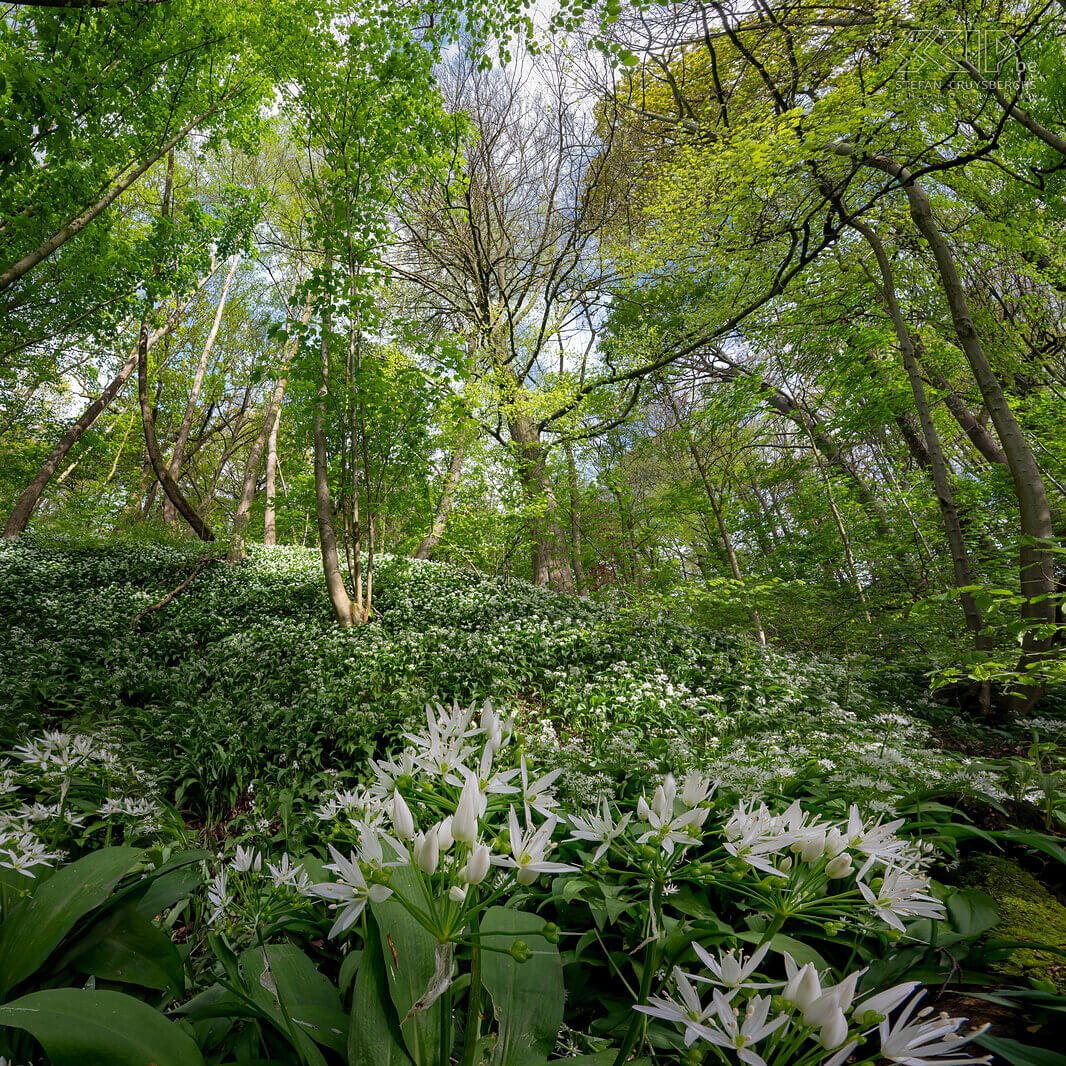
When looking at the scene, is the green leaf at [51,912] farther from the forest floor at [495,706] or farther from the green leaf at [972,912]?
the green leaf at [972,912]

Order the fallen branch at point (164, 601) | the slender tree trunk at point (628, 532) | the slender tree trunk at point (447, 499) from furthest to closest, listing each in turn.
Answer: the slender tree trunk at point (447, 499) → the slender tree trunk at point (628, 532) → the fallen branch at point (164, 601)

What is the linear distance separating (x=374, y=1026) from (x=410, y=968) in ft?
0.29

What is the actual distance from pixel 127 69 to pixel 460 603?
669 centimetres

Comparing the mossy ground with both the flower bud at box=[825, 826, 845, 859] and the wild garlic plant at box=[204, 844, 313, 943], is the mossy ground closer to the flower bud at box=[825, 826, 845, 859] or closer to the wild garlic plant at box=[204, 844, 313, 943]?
the flower bud at box=[825, 826, 845, 859]

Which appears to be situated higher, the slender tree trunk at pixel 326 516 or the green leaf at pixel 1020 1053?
the slender tree trunk at pixel 326 516

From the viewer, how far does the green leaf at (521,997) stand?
2.52 feet

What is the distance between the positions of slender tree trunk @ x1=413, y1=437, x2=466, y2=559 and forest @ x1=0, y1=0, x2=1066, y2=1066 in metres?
0.16

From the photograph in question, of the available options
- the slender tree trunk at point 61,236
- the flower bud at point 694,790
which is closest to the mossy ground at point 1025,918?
the flower bud at point 694,790

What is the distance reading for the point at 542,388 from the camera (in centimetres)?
963

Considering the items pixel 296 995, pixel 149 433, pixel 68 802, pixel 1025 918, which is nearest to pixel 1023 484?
pixel 1025 918

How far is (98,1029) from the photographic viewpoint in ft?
2.46

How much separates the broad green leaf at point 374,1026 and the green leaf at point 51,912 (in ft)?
2.53

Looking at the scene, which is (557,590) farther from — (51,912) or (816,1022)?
(816,1022)

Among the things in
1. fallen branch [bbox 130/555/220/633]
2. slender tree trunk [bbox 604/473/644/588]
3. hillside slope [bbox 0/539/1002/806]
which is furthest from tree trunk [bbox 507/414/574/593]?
fallen branch [bbox 130/555/220/633]
